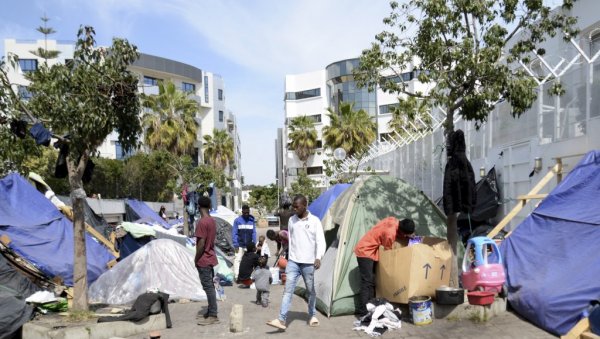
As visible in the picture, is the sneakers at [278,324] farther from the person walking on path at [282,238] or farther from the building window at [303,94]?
the building window at [303,94]

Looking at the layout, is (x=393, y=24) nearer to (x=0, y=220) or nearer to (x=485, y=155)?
(x=485, y=155)

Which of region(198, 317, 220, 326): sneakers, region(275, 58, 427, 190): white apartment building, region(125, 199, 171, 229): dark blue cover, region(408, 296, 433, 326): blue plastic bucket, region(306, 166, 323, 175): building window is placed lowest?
region(198, 317, 220, 326): sneakers

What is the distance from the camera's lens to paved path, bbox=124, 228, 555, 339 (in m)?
6.02

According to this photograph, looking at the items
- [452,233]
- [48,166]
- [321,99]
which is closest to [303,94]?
[321,99]

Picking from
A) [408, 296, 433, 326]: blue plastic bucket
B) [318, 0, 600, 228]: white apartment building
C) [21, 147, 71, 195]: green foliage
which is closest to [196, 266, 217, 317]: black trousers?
[408, 296, 433, 326]: blue plastic bucket

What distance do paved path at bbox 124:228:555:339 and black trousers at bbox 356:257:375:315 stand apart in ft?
1.02

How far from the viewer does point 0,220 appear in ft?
31.0

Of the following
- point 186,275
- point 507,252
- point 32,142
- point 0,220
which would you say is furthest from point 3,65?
point 507,252

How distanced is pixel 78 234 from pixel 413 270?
16.4 ft

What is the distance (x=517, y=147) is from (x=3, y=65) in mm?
9598

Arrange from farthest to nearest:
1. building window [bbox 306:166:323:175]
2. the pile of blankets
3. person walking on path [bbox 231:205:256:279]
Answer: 1. building window [bbox 306:166:323:175]
2. person walking on path [bbox 231:205:256:279]
3. the pile of blankets

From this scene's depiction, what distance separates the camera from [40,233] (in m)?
9.80

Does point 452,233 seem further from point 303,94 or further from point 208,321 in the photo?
point 303,94

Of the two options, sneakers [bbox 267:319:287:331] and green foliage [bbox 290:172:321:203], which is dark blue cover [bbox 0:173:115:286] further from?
green foliage [bbox 290:172:321:203]
